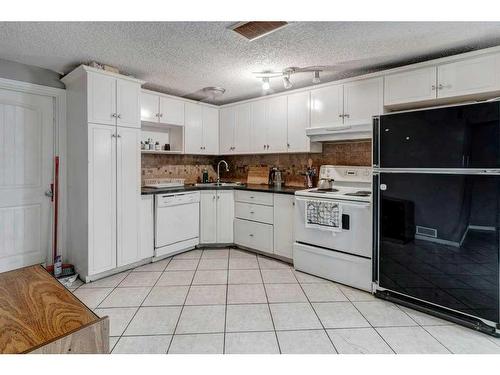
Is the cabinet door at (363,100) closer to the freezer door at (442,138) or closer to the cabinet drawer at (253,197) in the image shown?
the freezer door at (442,138)

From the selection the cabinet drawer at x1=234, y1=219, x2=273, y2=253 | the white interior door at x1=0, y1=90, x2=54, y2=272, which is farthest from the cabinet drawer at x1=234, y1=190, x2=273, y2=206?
the white interior door at x1=0, y1=90, x2=54, y2=272

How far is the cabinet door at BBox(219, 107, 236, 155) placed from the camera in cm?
419

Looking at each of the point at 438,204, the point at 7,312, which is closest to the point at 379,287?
the point at 438,204

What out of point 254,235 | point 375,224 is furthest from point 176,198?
point 375,224

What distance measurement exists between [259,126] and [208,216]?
1.48 metres

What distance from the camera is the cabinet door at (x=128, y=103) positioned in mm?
2826

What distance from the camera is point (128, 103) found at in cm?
291

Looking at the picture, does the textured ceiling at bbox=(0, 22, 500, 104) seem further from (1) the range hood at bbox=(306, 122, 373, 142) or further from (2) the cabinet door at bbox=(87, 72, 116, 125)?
(1) the range hood at bbox=(306, 122, 373, 142)

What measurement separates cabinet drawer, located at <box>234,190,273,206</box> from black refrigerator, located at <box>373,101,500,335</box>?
1.35m

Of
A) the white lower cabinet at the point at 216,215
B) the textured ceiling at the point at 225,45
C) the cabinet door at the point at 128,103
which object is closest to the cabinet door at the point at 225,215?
the white lower cabinet at the point at 216,215

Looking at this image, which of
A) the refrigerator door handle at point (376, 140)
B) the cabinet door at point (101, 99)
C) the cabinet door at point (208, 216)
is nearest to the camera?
the refrigerator door handle at point (376, 140)

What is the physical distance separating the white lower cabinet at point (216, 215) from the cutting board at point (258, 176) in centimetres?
58

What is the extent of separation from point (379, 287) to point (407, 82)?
6.39ft

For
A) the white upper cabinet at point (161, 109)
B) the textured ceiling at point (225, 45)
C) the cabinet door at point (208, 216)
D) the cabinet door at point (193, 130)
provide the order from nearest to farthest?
the textured ceiling at point (225, 45)
the white upper cabinet at point (161, 109)
the cabinet door at point (208, 216)
the cabinet door at point (193, 130)
